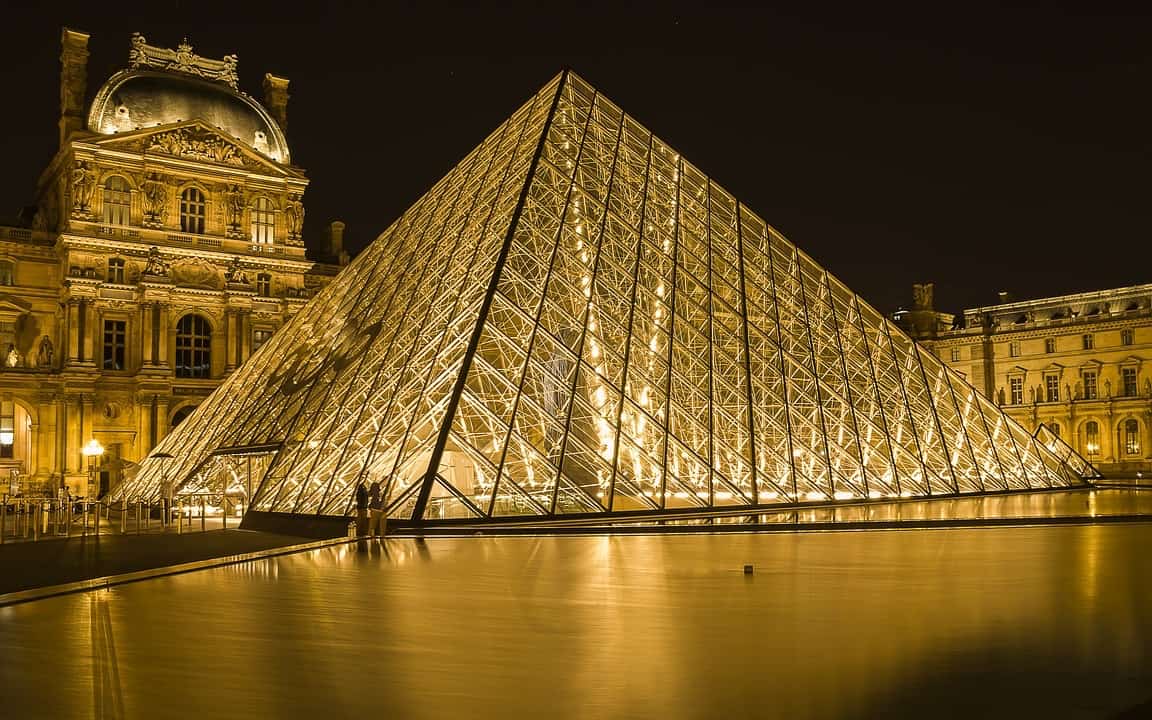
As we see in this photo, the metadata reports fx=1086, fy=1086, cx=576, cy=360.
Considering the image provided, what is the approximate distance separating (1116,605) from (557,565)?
5.40 meters

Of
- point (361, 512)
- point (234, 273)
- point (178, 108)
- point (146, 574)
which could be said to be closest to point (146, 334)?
point (234, 273)

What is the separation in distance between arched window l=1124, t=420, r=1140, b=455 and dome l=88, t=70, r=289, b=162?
1910 inches

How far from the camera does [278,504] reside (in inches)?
740

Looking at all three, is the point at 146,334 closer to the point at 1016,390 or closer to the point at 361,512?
the point at 361,512

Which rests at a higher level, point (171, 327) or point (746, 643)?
point (171, 327)

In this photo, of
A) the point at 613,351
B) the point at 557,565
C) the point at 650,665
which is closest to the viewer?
the point at 650,665

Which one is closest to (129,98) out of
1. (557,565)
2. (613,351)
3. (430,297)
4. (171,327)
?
(171,327)

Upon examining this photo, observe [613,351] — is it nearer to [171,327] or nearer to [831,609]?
[831,609]

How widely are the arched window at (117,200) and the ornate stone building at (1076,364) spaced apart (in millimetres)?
51085

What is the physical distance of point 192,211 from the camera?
152 ft

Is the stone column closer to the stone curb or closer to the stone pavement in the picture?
the stone pavement

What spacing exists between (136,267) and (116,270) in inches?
30.2

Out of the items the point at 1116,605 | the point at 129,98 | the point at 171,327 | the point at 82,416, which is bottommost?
the point at 1116,605

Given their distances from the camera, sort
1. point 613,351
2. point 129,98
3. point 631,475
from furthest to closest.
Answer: point 129,98
point 613,351
point 631,475
